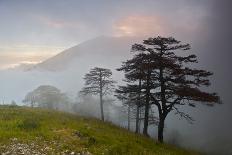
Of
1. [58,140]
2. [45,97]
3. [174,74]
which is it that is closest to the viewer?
[58,140]

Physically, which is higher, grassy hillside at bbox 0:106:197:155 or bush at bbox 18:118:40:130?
bush at bbox 18:118:40:130

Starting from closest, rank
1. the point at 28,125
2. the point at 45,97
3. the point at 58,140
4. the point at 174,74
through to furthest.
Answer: the point at 58,140
the point at 28,125
the point at 174,74
the point at 45,97

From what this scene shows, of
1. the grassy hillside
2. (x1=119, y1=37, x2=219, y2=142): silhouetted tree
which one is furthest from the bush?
(x1=119, y1=37, x2=219, y2=142): silhouetted tree

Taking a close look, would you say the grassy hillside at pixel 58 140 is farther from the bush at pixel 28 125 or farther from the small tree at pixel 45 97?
the small tree at pixel 45 97

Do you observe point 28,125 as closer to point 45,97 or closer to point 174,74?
point 174,74

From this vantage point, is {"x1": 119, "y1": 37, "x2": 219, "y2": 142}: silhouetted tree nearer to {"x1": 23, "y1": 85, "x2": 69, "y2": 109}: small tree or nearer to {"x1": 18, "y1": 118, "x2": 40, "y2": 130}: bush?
{"x1": 18, "y1": 118, "x2": 40, "y2": 130}: bush

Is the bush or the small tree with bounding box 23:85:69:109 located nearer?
the bush

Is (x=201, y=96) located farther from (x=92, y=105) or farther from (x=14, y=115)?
(x=92, y=105)

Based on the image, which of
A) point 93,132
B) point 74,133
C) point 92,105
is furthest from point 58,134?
point 92,105

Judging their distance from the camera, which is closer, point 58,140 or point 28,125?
point 58,140

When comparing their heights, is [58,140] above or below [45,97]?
below

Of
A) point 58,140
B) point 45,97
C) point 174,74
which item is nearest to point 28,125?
point 58,140

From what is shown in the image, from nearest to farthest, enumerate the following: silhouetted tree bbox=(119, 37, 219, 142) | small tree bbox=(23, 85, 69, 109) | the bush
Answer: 1. the bush
2. silhouetted tree bbox=(119, 37, 219, 142)
3. small tree bbox=(23, 85, 69, 109)

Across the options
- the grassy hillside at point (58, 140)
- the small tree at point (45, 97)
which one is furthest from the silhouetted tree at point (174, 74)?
the small tree at point (45, 97)
